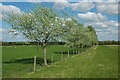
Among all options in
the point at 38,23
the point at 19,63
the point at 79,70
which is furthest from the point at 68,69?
the point at 19,63

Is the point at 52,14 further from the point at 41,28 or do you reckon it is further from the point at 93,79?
the point at 93,79

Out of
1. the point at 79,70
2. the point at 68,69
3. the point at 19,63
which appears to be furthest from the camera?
the point at 19,63

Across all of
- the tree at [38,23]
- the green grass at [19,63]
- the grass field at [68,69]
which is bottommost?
the green grass at [19,63]

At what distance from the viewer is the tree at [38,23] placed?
16.6m

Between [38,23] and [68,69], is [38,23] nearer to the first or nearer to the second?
[38,23]

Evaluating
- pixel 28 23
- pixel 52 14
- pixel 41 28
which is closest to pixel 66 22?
pixel 52 14

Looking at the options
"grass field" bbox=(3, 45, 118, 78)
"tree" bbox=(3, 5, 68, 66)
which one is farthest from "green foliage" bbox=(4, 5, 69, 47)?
"grass field" bbox=(3, 45, 118, 78)

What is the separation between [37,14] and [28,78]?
8.28 m

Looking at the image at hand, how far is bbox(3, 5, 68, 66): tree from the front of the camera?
1658cm

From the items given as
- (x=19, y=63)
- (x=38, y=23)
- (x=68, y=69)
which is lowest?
(x=19, y=63)

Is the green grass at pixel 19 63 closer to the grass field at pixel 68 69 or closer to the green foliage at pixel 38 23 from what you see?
the grass field at pixel 68 69

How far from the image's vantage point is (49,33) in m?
17.2

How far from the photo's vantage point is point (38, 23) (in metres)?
16.8

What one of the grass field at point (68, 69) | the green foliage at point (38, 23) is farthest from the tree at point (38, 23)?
the grass field at point (68, 69)
